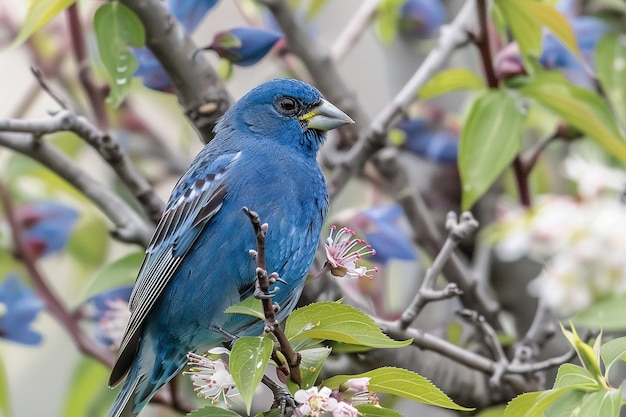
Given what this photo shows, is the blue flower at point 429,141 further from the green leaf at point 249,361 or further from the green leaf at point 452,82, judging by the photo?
the green leaf at point 249,361

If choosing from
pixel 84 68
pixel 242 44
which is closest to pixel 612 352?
pixel 242 44

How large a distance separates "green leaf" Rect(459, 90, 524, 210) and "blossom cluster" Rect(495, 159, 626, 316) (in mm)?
356

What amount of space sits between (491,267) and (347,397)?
6.51 ft

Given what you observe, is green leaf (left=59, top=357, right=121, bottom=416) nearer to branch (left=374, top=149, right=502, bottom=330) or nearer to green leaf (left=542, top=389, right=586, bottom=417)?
branch (left=374, top=149, right=502, bottom=330)

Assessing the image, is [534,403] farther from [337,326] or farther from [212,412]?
[212,412]

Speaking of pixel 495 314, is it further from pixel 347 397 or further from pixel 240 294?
pixel 347 397

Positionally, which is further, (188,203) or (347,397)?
(188,203)

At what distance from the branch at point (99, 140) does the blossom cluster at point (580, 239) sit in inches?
41.4

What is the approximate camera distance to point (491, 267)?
134 inches

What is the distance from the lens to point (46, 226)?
289 centimetres

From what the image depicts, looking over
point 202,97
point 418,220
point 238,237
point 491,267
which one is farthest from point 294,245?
point 491,267

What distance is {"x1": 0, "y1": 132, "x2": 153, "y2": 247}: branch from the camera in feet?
7.36

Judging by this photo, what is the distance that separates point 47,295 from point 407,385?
4.82ft

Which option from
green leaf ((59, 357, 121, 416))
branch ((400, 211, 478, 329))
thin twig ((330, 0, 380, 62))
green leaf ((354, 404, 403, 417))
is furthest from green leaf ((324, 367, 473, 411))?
thin twig ((330, 0, 380, 62))
